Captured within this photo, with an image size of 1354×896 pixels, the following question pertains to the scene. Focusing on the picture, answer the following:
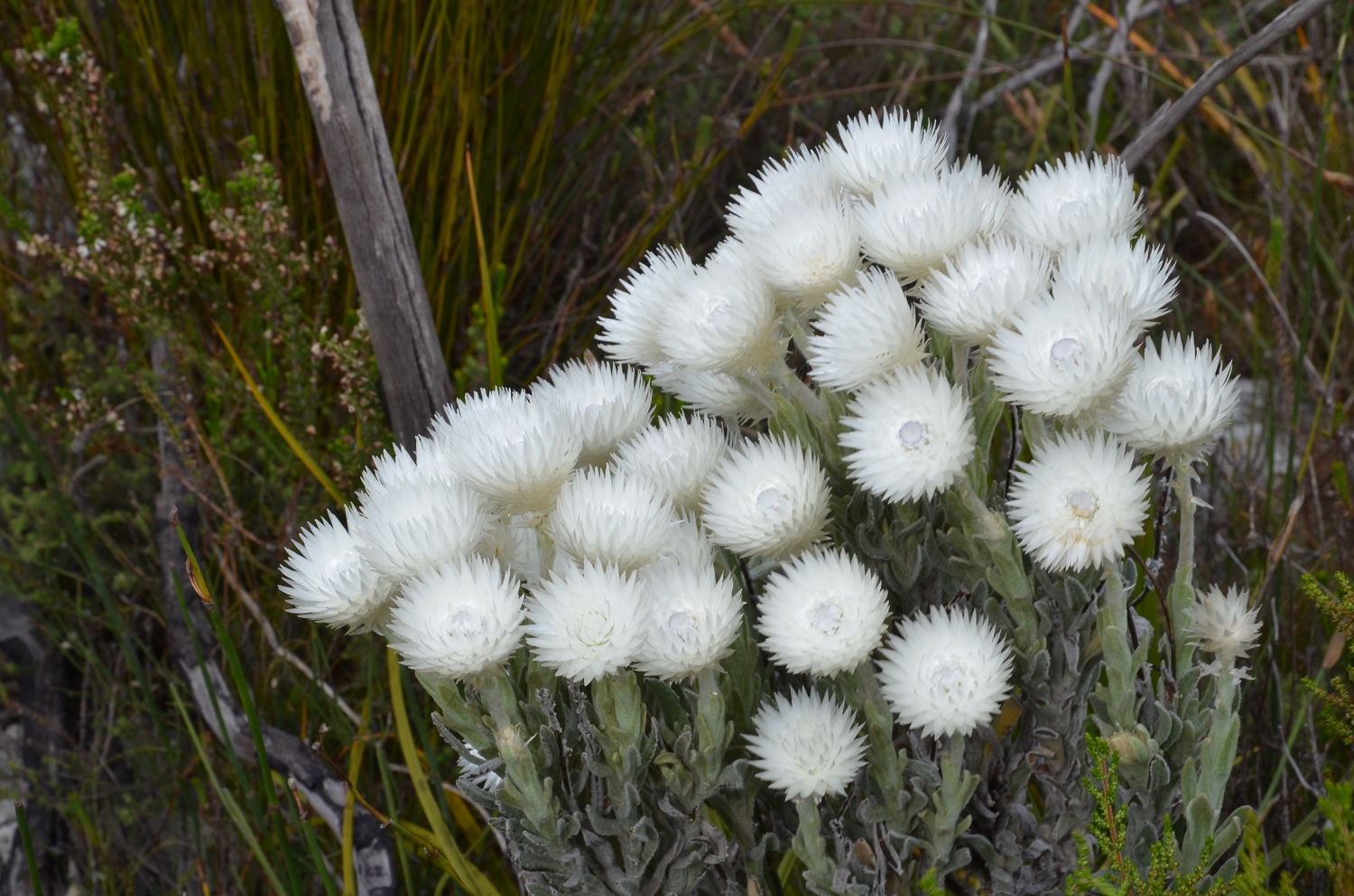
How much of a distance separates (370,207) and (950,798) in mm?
1098

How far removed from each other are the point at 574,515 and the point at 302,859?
3.37 feet

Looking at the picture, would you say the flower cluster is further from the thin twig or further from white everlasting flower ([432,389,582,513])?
the thin twig

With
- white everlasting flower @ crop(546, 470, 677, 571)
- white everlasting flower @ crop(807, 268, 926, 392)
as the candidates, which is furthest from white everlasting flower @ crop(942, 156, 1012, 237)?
white everlasting flower @ crop(546, 470, 677, 571)

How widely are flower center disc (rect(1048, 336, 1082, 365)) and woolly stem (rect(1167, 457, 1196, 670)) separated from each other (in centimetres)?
15

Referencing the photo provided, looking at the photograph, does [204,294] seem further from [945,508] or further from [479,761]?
[945,508]

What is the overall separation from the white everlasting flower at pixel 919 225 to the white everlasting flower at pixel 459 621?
38cm

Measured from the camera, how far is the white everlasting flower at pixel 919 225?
835mm

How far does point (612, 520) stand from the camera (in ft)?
2.67

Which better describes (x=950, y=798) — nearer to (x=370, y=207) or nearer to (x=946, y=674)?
(x=946, y=674)

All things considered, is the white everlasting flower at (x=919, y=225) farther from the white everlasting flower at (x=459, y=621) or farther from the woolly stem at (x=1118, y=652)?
the white everlasting flower at (x=459, y=621)

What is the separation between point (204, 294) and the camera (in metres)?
2.02

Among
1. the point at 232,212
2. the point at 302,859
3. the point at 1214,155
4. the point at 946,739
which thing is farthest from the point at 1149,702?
the point at 1214,155

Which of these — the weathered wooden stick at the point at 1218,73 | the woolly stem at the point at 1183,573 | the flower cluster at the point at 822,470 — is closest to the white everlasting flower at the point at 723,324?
the flower cluster at the point at 822,470

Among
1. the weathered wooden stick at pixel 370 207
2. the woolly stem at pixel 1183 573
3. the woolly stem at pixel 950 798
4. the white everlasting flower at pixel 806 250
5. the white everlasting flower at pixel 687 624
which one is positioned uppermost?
the weathered wooden stick at pixel 370 207
